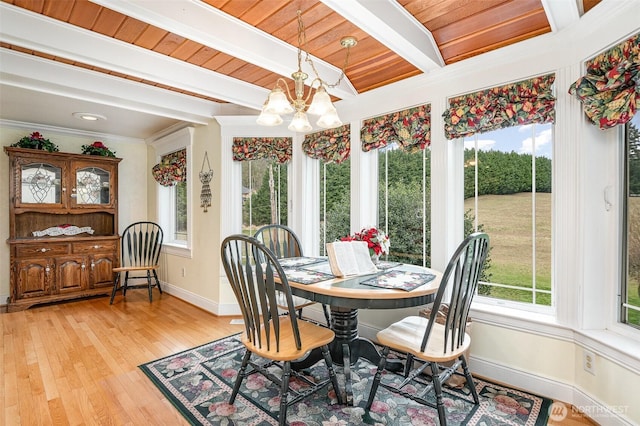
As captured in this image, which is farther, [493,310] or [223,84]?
[223,84]

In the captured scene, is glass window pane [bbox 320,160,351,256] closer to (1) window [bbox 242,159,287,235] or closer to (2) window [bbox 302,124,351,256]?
(2) window [bbox 302,124,351,256]

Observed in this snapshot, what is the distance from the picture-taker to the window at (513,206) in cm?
221

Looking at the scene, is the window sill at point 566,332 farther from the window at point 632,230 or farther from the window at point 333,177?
the window at point 333,177

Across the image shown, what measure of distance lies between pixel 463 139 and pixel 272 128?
6.72 ft

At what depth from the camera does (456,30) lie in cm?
211

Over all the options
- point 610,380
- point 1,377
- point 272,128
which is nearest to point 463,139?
point 610,380

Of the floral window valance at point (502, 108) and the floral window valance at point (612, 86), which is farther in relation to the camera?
the floral window valance at point (502, 108)

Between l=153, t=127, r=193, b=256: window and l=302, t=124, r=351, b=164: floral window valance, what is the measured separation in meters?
1.66

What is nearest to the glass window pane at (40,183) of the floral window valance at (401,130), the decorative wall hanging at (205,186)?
the decorative wall hanging at (205,186)

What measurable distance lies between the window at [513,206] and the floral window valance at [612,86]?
1.23 ft

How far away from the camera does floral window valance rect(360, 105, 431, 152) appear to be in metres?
2.63

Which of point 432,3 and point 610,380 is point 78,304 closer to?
point 432,3

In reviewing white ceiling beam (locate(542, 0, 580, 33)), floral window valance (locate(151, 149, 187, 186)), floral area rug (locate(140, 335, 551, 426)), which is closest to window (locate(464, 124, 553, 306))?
white ceiling beam (locate(542, 0, 580, 33))

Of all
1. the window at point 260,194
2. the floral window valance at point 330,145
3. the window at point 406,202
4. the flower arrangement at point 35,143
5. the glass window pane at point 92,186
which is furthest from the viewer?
the glass window pane at point 92,186
